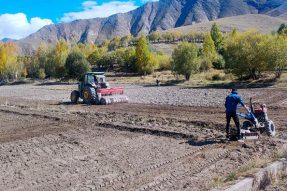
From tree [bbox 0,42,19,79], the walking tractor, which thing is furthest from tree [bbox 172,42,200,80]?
tree [bbox 0,42,19,79]

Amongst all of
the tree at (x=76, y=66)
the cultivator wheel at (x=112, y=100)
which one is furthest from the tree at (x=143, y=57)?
the cultivator wheel at (x=112, y=100)

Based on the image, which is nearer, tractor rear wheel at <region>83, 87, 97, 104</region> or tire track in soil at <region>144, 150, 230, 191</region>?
tire track in soil at <region>144, 150, 230, 191</region>

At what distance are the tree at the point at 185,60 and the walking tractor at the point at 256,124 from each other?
38.2m

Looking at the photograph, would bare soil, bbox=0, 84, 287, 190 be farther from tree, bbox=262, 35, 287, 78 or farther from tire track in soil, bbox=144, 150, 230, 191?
tree, bbox=262, 35, 287, 78

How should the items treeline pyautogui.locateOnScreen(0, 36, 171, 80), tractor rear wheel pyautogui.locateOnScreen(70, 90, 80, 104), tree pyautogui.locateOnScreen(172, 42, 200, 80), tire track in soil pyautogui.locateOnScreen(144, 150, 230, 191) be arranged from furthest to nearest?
1. treeline pyautogui.locateOnScreen(0, 36, 171, 80)
2. tree pyautogui.locateOnScreen(172, 42, 200, 80)
3. tractor rear wheel pyautogui.locateOnScreen(70, 90, 80, 104)
4. tire track in soil pyautogui.locateOnScreen(144, 150, 230, 191)

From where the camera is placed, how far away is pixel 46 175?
9.80 metres

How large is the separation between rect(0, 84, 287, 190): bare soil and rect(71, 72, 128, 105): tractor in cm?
498

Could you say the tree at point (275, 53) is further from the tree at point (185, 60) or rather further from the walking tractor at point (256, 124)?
the walking tractor at point (256, 124)

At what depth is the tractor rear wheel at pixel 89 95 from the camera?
2541 cm

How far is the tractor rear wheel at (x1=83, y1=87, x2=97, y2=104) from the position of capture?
25.4m

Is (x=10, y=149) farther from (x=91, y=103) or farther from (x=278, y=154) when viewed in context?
(x=91, y=103)

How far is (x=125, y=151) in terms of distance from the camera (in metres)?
12.0

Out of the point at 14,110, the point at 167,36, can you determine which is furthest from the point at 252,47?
the point at 167,36

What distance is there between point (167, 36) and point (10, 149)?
183584 mm
